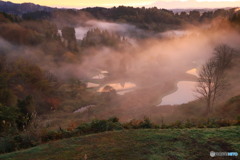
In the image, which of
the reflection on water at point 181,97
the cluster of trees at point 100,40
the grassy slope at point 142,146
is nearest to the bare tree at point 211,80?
the reflection on water at point 181,97

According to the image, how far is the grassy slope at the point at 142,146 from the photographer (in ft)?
28.6

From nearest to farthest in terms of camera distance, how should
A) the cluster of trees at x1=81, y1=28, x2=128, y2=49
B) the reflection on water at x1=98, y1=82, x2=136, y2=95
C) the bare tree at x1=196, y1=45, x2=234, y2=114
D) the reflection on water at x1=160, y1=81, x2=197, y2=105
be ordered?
the bare tree at x1=196, y1=45, x2=234, y2=114, the reflection on water at x1=160, y1=81, x2=197, y2=105, the reflection on water at x1=98, y1=82, x2=136, y2=95, the cluster of trees at x1=81, y1=28, x2=128, y2=49

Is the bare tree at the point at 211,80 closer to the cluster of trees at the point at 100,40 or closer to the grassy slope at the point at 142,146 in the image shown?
the grassy slope at the point at 142,146

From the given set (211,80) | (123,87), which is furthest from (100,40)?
(211,80)

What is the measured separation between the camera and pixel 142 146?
30.9 feet

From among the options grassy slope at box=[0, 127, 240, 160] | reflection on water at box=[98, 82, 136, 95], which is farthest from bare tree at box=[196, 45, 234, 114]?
reflection on water at box=[98, 82, 136, 95]

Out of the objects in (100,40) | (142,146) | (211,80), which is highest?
(142,146)

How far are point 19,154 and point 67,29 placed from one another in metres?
155

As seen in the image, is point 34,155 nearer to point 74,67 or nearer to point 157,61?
point 74,67

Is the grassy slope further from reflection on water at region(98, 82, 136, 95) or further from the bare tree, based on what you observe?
reflection on water at region(98, 82, 136, 95)

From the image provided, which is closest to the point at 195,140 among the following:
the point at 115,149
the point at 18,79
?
the point at 115,149

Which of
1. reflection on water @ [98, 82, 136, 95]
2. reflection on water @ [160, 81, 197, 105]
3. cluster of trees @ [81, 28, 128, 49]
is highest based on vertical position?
cluster of trees @ [81, 28, 128, 49]

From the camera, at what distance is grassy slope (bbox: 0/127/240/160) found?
8.72m

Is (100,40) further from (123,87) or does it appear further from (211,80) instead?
(211,80)
